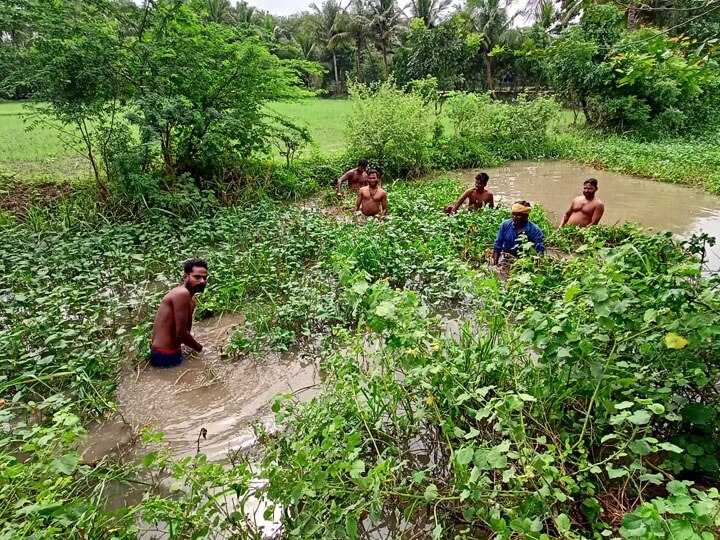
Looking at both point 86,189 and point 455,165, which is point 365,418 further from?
point 455,165

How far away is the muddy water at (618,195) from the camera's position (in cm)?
795

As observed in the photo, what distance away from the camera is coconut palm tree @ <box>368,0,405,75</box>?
3269 centimetres

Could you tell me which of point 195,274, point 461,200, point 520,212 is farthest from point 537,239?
point 195,274

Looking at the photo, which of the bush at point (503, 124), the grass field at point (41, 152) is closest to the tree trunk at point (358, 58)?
the grass field at point (41, 152)

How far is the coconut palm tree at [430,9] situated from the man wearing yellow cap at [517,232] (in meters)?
30.7

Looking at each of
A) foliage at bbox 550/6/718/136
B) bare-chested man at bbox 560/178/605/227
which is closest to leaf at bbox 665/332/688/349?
bare-chested man at bbox 560/178/605/227

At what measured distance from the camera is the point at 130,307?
5027 mm

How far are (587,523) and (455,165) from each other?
11.7 meters

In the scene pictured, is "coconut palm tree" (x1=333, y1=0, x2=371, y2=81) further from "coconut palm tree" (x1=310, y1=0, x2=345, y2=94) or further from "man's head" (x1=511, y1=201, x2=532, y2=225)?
"man's head" (x1=511, y1=201, x2=532, y2=225)

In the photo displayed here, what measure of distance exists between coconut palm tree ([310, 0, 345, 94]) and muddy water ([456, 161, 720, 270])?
1081 inches

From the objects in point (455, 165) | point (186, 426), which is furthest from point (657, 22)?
point (186, 426)

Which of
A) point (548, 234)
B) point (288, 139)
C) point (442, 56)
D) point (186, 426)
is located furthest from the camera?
point (442, 56)

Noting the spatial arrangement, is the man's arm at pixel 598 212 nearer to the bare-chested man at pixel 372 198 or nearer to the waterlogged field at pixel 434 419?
the waterlogged field at pixel 434 419

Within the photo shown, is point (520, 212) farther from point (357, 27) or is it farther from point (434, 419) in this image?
point (357, 27)
